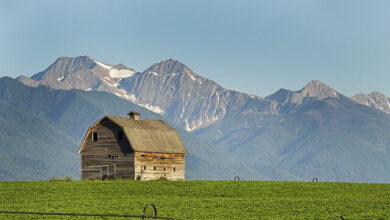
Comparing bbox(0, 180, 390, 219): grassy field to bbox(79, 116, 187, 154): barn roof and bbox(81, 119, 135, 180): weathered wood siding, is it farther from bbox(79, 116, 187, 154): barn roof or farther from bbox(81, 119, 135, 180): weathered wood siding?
bbox(79, 116, 187, 154): barn roof

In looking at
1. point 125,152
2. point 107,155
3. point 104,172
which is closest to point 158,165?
point 125,152

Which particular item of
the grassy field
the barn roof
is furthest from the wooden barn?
the grassy field

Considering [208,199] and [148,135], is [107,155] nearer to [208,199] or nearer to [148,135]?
[148,135]

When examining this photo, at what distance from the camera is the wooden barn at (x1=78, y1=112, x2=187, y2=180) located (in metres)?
100

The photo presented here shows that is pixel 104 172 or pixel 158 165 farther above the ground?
pixel 158 165

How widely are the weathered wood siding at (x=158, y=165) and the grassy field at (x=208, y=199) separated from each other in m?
14.2

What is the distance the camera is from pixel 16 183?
85.6 m

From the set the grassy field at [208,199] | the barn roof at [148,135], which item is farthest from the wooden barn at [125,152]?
the grassy field at [208,199]

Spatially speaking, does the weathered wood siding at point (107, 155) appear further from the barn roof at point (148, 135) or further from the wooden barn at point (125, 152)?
the barn roof at point (148, 135)

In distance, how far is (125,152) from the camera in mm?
100750

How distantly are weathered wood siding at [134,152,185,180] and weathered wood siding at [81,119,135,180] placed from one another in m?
1.20

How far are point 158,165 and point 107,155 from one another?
22.6 feet

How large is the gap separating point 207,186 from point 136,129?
969 inches

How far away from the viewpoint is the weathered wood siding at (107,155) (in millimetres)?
100312
